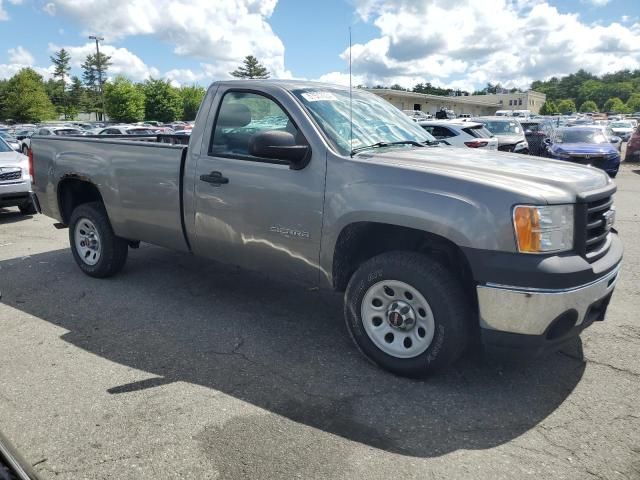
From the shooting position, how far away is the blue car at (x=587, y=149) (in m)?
14.7

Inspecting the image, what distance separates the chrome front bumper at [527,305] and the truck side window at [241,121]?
2.00 m

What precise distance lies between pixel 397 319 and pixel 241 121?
206 cm

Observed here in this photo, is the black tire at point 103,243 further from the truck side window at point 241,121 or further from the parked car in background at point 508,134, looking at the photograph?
the parked car in background at point 508,134

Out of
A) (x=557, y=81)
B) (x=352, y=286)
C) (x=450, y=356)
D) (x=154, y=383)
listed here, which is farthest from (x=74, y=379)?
(x=557, y=81)

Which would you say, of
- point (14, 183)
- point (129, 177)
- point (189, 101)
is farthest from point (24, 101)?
point (129, 177)

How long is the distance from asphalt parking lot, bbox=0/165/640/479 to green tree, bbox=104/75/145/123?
72200 mm

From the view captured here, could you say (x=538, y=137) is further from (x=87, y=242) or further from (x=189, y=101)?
(x=189, y=101)

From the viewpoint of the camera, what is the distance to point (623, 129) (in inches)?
1539

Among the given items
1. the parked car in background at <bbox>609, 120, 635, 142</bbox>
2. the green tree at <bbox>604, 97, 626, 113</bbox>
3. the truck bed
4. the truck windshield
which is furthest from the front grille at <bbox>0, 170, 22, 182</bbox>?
the green tree at <bbox>604, 97, 626, 113</bbox>

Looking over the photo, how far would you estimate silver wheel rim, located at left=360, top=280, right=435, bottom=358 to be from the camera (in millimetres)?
3416

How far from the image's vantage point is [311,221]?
3781mm

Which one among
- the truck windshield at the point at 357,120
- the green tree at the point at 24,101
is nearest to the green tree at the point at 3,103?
the green tree at the point at 24,101

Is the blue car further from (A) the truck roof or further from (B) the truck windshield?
(A) the truck roof

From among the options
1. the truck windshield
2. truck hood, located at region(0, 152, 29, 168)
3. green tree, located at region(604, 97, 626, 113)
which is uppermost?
green tree, located at region(604, 97, 626, 113)
